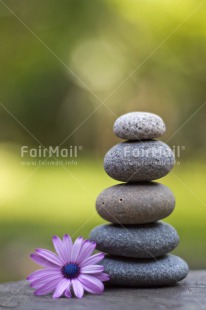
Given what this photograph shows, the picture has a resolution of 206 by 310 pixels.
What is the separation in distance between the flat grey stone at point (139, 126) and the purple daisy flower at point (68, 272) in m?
0.83

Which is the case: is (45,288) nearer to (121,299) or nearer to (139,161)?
(121,299)

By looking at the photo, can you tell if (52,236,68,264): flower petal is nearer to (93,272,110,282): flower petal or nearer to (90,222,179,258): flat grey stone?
(93,272,110,282): flower petal

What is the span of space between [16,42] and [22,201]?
6.09 meters

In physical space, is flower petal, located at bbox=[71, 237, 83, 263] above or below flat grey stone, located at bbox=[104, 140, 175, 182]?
below

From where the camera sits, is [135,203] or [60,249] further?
[135,203]

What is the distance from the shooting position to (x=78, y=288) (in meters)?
3.84

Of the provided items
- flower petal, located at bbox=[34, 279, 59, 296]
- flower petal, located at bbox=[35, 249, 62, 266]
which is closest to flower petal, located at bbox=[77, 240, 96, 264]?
flower petal, located at bbox=[35, 249, 62, 266]

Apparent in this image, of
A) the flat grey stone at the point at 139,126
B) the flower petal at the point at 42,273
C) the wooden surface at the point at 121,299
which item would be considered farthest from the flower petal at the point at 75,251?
the flat grey stone at the point at 139,126

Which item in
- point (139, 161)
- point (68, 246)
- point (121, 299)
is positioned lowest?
point (121, 299)

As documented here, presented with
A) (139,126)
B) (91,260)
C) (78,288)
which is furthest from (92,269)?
(139,126)

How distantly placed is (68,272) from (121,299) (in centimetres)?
42

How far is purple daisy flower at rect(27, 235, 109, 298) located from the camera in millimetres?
3900

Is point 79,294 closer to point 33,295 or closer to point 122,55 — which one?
point 33,295

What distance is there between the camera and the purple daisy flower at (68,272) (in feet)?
12.8
